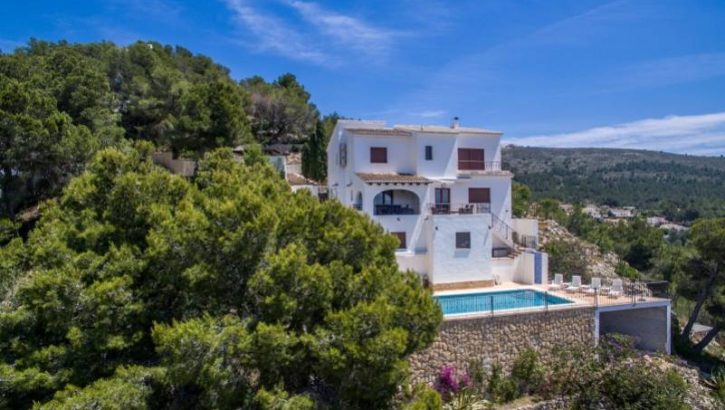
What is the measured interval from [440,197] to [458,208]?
4.83 feet

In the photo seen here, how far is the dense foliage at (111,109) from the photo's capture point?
2047 centimetres

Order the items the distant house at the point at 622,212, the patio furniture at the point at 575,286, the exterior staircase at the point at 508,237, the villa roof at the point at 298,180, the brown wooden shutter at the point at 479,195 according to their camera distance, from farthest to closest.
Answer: the distant house at the point at 622,212, the villa roof at the point at 298,180, the brown wooden shutter at the point at 479,195, the exterior staircase at the point at 508,237, the patio furniture at the point at 575,286

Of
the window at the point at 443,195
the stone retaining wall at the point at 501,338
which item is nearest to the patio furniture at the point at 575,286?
the stone retaining wall at the point at 501,338

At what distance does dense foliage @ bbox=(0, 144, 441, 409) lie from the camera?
1015 centimetres

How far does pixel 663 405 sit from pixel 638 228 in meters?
41.0

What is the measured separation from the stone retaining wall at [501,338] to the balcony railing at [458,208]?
9121 millimetres

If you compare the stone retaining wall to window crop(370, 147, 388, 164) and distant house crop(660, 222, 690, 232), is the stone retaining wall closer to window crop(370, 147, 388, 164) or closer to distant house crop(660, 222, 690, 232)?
window crop(370, 147, 388, 164)

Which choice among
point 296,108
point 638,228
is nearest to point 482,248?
point 296,108

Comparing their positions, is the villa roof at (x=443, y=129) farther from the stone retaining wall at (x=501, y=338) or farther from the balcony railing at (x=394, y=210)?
the stone retaining wall at (x=501, y=338)

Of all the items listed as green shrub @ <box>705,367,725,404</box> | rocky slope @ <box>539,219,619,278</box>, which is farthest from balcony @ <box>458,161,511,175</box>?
green shrub @ <box>705,367,725,404</box>

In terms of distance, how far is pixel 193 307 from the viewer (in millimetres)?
11625

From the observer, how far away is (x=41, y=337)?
10852 mm

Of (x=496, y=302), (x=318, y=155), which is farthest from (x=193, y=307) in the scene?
(x=318, y=155)

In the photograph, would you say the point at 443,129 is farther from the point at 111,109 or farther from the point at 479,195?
the point at 111,109
